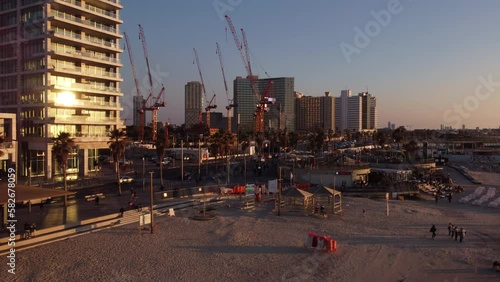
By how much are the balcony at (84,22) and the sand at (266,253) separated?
34.0m

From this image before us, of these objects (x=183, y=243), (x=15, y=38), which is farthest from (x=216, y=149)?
(x=183, y=243)

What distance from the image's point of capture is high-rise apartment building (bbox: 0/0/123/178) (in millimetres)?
51156

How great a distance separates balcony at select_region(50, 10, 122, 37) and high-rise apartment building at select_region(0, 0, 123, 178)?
146 millimetres

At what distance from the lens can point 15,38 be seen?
5406 centimetres

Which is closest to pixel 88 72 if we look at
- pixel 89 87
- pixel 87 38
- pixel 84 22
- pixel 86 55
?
pixel 89 87

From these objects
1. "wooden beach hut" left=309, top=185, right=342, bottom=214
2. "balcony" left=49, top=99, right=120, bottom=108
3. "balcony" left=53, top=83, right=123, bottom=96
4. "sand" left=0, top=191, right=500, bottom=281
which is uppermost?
"balcony" left=53, top=83, right=123, bottom=96

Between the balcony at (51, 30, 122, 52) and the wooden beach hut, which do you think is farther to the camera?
the balcony at (51, 30, 122, 52)

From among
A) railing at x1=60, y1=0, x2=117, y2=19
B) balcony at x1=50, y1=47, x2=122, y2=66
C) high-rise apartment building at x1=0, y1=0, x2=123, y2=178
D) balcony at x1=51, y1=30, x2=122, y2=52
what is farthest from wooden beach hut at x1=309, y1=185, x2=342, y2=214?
railing at x1=60, y1=0, x2=117, y2=19

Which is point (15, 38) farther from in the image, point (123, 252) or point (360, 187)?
point (360, 187)

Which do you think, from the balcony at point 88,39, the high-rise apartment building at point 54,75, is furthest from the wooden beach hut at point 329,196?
the balcony at point 88,39

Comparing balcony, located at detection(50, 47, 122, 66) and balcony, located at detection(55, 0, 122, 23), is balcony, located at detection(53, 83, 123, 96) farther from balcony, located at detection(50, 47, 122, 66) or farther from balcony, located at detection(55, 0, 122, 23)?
balcony, located at detection(55, 0, 122, 23)

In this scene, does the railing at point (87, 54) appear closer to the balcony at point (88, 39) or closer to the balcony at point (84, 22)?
the balcony at point (88, 39)

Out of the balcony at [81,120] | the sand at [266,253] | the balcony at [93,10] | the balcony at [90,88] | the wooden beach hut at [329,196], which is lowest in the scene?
the sand at [266,253]

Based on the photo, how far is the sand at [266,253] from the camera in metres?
20.6
